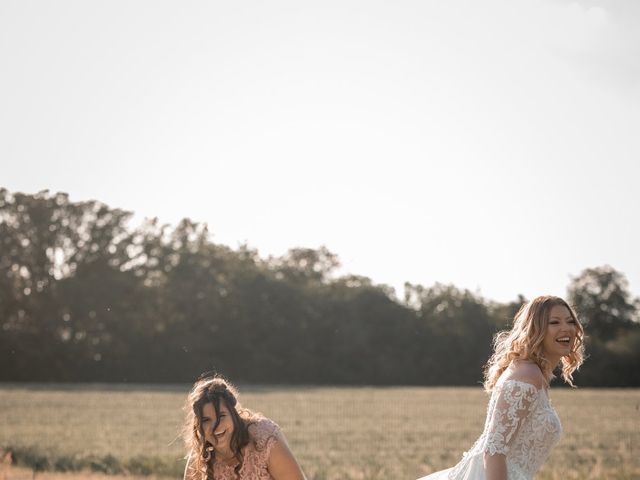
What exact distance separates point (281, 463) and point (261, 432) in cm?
17

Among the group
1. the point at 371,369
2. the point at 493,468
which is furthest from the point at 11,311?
the point at 493,468

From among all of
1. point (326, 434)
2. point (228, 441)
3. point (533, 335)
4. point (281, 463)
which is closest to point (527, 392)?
point (533, 335)

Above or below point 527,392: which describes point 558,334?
above

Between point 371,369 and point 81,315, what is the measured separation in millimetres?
19638

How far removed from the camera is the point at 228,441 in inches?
169

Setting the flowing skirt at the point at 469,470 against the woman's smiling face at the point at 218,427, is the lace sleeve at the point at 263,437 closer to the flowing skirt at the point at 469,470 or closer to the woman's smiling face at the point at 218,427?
the woman's smiling face at the point at 218,427

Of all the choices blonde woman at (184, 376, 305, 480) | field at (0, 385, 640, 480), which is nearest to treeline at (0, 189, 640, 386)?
field at (0, 385, 640, 480)

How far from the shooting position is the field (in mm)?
16452

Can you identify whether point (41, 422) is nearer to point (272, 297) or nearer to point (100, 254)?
point (100, 254)

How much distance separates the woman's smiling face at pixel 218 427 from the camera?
4.20 meters

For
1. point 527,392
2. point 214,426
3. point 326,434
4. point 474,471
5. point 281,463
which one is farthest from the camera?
point 326,434

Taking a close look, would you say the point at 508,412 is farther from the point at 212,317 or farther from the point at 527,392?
the point at 212,317

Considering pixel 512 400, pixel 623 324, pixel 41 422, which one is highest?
pixel 623 324

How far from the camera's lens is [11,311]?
53.9 m
